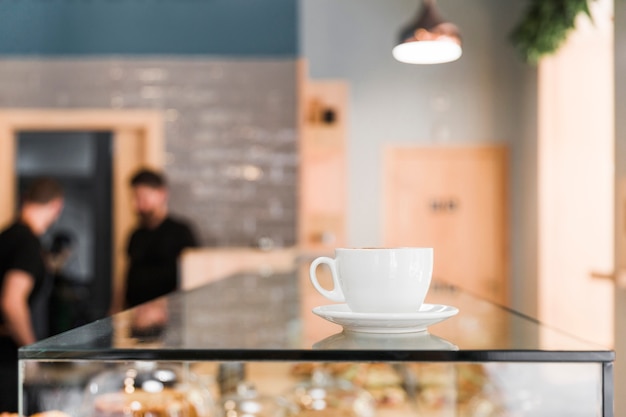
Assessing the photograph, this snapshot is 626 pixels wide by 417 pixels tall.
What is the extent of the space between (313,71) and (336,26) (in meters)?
0.40

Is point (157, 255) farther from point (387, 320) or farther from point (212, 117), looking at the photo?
point (387, 320)

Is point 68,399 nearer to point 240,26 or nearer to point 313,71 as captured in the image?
point 240,26

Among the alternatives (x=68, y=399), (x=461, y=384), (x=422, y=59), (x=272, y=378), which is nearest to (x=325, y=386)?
(x=272, y=378)

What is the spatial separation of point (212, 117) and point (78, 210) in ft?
3.74

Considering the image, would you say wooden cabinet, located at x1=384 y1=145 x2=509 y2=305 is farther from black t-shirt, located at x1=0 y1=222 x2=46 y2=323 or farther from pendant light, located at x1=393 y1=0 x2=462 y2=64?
black t-shirt, located at x1=0 y1=222 x2=46 y2=323

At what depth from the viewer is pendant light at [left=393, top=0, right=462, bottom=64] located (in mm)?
3832

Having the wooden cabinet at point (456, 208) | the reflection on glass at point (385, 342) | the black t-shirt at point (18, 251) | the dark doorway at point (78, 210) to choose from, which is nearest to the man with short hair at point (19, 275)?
the black t-shirt at point (18, 251)

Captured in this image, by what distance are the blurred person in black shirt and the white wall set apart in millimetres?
2132

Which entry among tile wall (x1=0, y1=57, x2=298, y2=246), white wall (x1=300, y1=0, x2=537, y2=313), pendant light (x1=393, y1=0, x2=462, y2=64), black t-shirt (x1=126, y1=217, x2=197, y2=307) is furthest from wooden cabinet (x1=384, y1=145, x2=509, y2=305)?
pendant light (x1=393, y1=0, x2=462, y2=64)

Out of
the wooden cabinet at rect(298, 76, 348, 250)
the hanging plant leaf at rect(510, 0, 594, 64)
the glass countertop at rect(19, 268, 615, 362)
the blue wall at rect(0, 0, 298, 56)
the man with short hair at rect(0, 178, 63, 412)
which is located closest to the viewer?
the glass countertop at rect(19, 268, 615, 362)

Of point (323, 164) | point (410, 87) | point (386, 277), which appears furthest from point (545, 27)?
point (386, 277)

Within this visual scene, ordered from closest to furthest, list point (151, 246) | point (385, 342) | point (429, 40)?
point (385, 342) < point (429, 40) < point (151, 246)

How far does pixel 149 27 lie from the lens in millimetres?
6301

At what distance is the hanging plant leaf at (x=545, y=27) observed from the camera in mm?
5270
